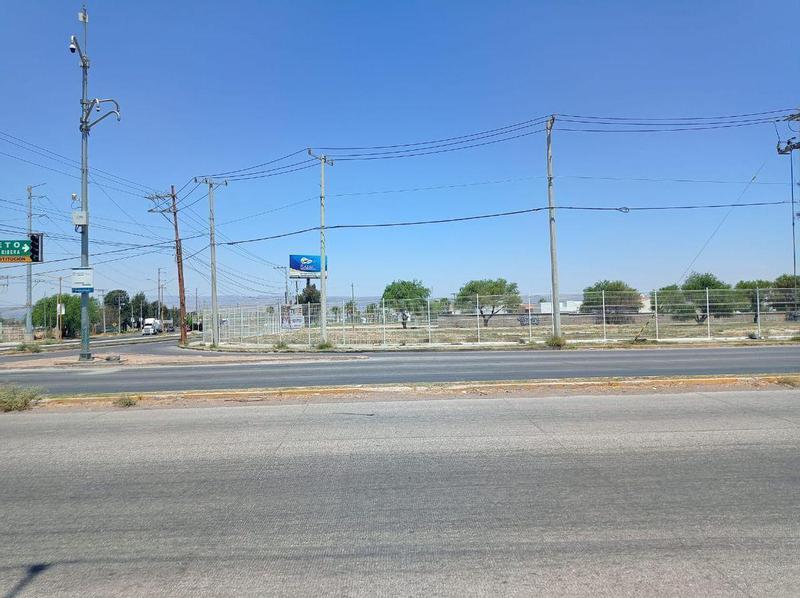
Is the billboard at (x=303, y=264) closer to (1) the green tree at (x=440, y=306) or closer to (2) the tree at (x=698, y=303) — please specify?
(1) the green tree at (x=440, y=306)

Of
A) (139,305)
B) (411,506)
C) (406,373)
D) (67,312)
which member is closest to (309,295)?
(67,312)

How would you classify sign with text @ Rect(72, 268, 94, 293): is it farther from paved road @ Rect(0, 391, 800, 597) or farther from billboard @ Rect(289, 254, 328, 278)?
billboard @ Rect(289, 254, 328, 278)

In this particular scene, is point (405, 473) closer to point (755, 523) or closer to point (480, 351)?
point (755, 523)

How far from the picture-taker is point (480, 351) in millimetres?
26812

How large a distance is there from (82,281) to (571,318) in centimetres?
2544

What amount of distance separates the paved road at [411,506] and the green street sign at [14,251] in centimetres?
2428

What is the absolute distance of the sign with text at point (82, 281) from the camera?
24844 mm

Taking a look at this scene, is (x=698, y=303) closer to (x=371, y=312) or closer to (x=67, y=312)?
(x=371, y=312)

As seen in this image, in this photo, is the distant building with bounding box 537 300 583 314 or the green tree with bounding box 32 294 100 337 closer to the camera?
the distant building with bounding box 537 300 583 314

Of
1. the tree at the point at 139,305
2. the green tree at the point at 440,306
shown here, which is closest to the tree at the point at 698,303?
the green tree at the point at 440,306

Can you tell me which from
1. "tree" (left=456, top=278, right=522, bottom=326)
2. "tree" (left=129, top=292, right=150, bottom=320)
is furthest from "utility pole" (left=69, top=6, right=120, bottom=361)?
"tree" (left=129, top=292, right=150, bottom=320)

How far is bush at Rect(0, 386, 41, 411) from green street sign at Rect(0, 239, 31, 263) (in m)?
21.2

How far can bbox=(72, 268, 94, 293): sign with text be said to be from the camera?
81.5 feet

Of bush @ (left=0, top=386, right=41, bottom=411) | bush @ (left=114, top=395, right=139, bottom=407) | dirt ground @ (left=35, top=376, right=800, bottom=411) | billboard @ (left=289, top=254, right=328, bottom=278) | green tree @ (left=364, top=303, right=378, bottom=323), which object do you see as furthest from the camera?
billboard @ (left=289, top=254, right=328, bottom=278)
